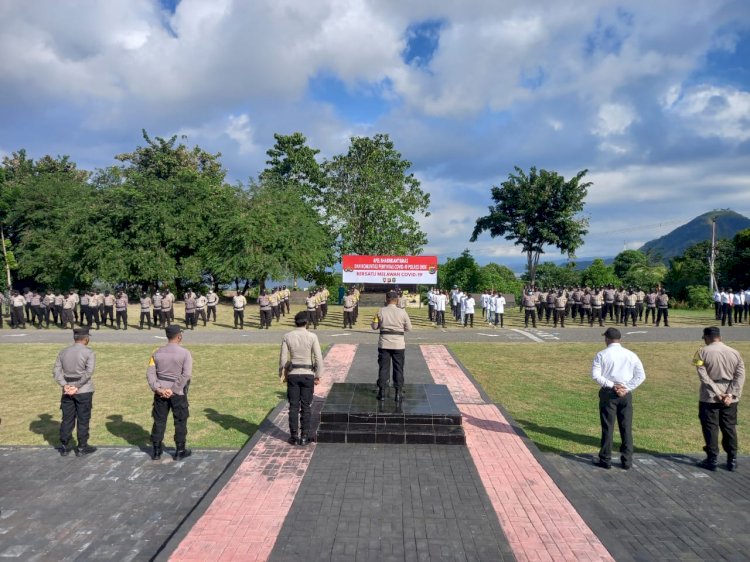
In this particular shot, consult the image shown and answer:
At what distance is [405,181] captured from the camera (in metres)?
41.7

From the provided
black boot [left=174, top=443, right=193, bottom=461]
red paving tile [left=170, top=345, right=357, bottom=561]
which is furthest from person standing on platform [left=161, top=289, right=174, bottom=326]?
black boot [left=174, top=443, right=193, bottom=461]

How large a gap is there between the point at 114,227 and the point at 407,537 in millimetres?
31083

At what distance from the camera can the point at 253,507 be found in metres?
5.52

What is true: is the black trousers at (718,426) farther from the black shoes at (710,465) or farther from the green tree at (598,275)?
the green tree at (598,275)

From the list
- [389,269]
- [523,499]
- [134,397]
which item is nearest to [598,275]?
[389,269]

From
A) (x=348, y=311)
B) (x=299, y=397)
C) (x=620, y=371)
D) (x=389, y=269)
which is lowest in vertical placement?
(x=299, y=397)

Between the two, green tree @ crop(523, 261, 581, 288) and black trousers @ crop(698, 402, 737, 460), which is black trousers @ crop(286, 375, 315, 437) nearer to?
black trousers @ crop(698, 402, 737, 460)

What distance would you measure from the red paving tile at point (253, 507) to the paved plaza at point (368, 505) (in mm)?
20

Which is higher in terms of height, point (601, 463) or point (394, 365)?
point (394, 365)

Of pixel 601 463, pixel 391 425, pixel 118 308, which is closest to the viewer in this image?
pixel 601 463

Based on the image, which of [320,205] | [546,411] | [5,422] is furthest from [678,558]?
[320,205]

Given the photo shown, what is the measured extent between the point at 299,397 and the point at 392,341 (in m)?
1.91

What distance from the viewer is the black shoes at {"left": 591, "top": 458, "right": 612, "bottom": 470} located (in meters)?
6.61

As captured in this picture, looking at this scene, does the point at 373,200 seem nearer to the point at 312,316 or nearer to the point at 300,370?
the point at 312,316
